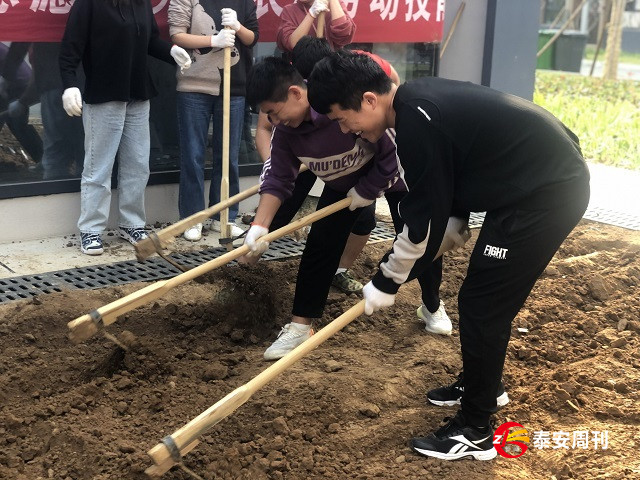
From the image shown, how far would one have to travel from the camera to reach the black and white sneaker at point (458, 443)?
3.43m

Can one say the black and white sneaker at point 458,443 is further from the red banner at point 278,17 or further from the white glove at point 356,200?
the red banner at point 278,17

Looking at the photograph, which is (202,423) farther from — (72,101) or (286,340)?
(72,101)

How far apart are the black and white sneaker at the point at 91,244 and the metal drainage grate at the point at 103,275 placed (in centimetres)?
22

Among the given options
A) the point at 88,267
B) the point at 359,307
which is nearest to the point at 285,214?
the point at 88,267

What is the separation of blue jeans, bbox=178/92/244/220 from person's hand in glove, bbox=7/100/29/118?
1003mm

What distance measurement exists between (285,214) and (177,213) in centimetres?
162

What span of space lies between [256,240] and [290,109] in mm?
640

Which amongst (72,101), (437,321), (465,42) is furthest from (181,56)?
(465,42)

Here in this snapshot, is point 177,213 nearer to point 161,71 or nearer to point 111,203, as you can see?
point 111,203

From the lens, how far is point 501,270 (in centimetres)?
327

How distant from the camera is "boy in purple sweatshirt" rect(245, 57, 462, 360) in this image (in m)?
3.78

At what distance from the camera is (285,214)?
4.91 metres

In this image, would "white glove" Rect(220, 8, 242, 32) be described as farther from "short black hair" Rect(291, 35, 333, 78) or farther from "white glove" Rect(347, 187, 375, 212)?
"white glove" Rect(347, 187, 375, 212)

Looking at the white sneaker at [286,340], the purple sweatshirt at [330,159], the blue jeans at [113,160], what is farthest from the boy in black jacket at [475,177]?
the blue jeans at [113,160]
